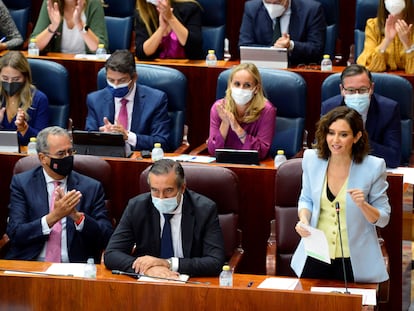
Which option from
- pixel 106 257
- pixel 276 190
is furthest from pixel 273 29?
pixel 106 257

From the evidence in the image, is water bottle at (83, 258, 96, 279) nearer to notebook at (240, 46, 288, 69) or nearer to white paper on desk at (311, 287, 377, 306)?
white paper on desk at (311, 287, 377, 306)

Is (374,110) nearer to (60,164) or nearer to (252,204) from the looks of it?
(252,204)

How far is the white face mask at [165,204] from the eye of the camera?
4227 millimetres

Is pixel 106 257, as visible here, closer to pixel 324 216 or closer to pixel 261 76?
pixel 324 216

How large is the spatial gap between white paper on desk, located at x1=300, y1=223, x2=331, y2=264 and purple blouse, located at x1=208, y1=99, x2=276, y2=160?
1.20m

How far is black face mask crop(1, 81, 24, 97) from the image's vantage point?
5422 mm

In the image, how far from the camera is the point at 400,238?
181 inches

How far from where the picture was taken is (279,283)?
4.10 meters

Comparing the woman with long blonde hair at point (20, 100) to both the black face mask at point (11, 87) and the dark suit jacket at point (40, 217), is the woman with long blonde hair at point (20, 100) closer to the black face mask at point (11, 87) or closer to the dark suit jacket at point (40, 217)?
the black face mask at point (11, 87)

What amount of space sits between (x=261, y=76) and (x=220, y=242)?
4.22 feet

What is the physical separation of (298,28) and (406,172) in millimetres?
1363

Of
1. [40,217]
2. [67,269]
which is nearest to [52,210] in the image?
[40,217]

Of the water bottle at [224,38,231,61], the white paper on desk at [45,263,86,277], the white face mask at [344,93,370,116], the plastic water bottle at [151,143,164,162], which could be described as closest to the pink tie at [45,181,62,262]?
the white paper on desk at [45,263,86,277]

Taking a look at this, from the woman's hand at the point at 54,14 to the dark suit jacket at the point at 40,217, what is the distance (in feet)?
5.76
